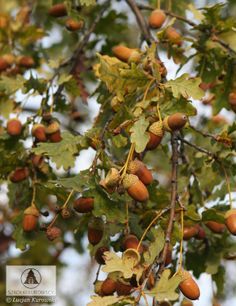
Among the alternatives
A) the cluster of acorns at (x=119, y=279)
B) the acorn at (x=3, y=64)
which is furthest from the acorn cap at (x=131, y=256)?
the acorn at (x=3, y=64)

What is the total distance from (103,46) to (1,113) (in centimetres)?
79

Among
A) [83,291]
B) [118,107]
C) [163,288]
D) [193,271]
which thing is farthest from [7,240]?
[163,288]

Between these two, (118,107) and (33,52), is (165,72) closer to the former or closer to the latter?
(118,107)

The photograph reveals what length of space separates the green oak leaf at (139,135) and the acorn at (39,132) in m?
0.74

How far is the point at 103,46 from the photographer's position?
4.18 m

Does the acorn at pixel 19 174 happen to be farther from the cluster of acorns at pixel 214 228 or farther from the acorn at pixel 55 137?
the cluster of acorns at pixel 214 228

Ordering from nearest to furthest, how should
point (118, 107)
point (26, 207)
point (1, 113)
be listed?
point (118, 107) → point (26, 207) → point (1, 113)

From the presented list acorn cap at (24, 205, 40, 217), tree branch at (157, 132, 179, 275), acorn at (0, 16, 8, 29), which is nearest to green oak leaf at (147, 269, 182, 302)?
tree branch at (157, 132, 179, 275)

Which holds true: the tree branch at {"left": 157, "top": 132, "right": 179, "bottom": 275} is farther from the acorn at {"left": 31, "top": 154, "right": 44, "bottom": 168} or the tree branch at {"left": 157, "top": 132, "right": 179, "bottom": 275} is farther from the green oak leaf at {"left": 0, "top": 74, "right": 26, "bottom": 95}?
the green oak leaf at {"left": 0, "top": 74, "right": 26, "bottom": 95}

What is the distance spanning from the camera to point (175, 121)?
2.45 metres

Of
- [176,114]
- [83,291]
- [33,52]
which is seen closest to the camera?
[176,114]

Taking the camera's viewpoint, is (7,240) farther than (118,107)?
Yes

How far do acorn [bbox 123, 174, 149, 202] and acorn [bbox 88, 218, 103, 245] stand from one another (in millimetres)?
245

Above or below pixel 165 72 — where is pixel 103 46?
above
